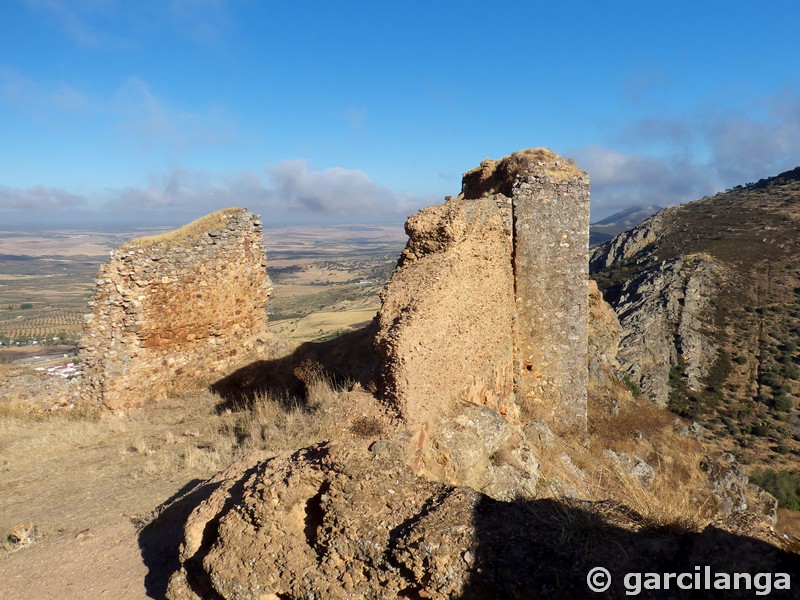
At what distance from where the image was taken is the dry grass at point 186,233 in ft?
28.2

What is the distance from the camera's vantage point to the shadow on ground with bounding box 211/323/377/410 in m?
8.67

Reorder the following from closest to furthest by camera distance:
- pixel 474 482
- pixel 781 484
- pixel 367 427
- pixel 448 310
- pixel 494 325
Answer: pixel 367 427
pixel 474 482
pixel 448 310
pixel 494 325
pixel 781 484

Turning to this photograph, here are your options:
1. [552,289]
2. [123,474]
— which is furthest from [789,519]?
[123,474]

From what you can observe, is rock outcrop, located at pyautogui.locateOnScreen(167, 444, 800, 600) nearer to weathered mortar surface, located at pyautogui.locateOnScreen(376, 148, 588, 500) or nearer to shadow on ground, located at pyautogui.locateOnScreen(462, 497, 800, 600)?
shadow on ground, located at pyautogui.locateOnScreen(462, 497, 800, 600)

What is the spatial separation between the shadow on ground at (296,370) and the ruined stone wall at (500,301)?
2.10m

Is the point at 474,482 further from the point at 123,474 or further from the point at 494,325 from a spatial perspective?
the point at 123,474

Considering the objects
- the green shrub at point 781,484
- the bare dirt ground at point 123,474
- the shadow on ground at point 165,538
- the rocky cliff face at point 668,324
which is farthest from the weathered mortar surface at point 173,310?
the rocky cliff face at point 668,324

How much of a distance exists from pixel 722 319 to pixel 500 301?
30.5m

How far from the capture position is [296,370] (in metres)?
8.70

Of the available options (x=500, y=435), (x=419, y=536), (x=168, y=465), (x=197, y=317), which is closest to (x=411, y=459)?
(x=500, y=435)

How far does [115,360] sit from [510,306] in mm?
6890

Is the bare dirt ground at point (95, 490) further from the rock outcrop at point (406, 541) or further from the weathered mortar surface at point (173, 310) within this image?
the rock outcrop at point (406, 541)

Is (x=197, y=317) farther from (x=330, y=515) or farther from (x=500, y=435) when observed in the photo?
(x=330, y=515)

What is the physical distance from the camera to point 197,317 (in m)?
9.24
